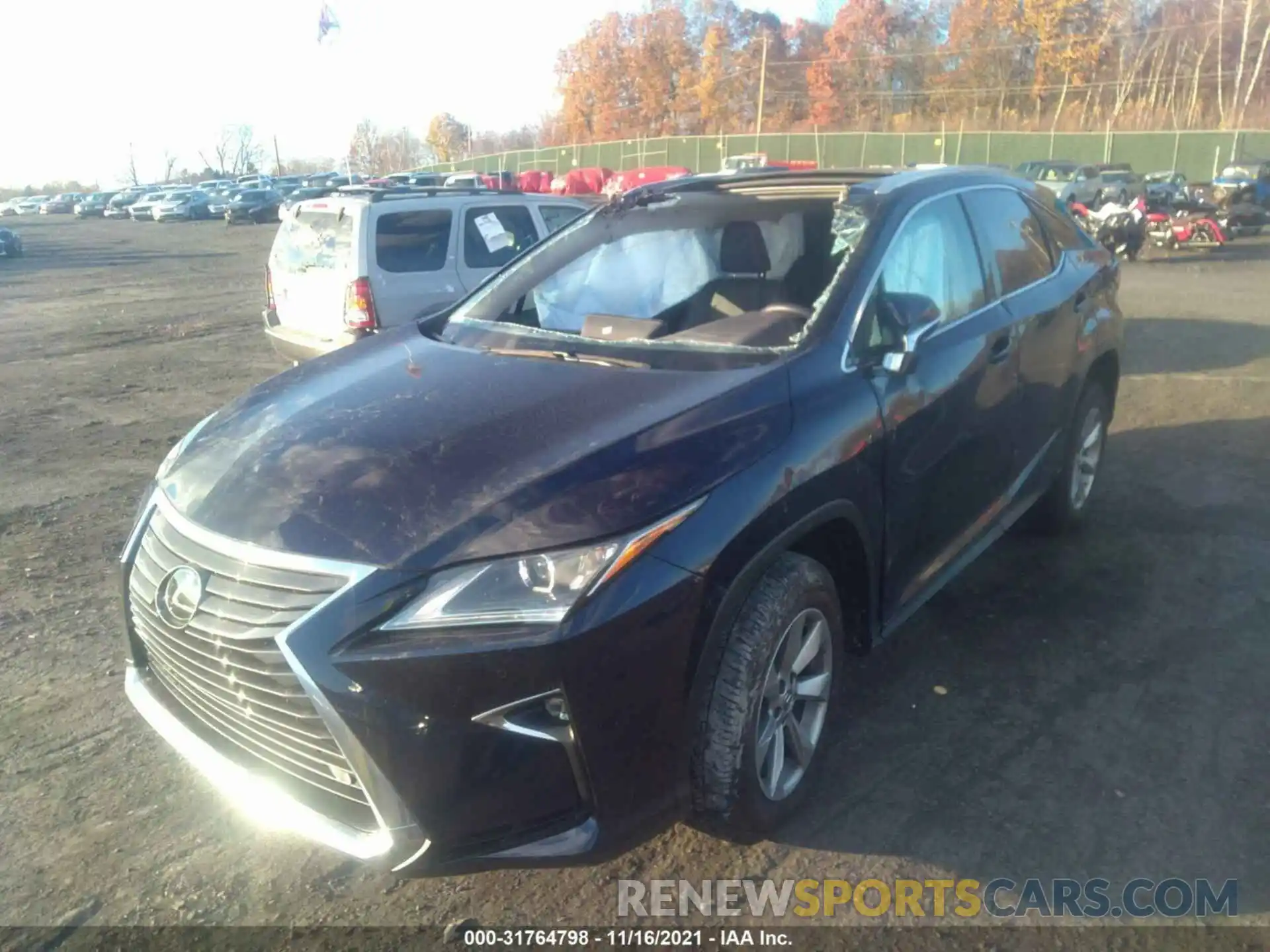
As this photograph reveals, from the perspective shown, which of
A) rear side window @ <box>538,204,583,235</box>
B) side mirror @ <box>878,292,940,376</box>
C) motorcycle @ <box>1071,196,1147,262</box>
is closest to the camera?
side mirror @ <box>878,292,940,376</box>

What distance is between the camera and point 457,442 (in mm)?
2701

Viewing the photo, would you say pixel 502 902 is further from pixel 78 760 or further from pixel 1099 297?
pixel 1099 297

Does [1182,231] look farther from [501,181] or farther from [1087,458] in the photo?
[501,181]

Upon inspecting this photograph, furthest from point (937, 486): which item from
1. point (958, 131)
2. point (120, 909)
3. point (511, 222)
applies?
point (958, 131)

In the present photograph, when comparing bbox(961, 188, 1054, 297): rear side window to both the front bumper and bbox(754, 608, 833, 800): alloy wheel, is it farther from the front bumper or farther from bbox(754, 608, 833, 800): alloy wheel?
the front bumper

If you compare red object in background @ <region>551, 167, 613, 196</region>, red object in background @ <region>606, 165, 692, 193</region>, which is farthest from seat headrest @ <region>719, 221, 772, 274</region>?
red object in background @ <region>551, 167, 613, 196</region>

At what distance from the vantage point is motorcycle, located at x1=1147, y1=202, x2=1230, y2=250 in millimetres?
19328

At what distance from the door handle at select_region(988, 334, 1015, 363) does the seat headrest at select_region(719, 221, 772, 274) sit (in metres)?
0.91

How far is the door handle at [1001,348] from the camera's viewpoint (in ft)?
12.6

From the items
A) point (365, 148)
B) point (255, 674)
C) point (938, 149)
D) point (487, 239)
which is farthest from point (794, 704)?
point (365, 148)

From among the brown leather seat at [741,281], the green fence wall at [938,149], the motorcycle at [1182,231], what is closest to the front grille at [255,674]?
the brown leather seat at [741,281]

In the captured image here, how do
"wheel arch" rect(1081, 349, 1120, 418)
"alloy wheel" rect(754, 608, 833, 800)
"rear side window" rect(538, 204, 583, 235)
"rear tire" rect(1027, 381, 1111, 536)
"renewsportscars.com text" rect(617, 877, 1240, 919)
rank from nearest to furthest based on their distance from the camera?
"renewsportscars.com text" rect(617, 877, 1240, 919) → "alloy wheel" rect(754, 608, 833, 800) → "rear tire" rect(1027, 381, 1111, 536) → "wheel arch" rect(1081, 349, 1120, 418) → "rear side window" rect(538, 204, 583, 235)

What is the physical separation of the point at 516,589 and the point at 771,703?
0.91 m

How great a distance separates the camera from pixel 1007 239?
4348 mm
